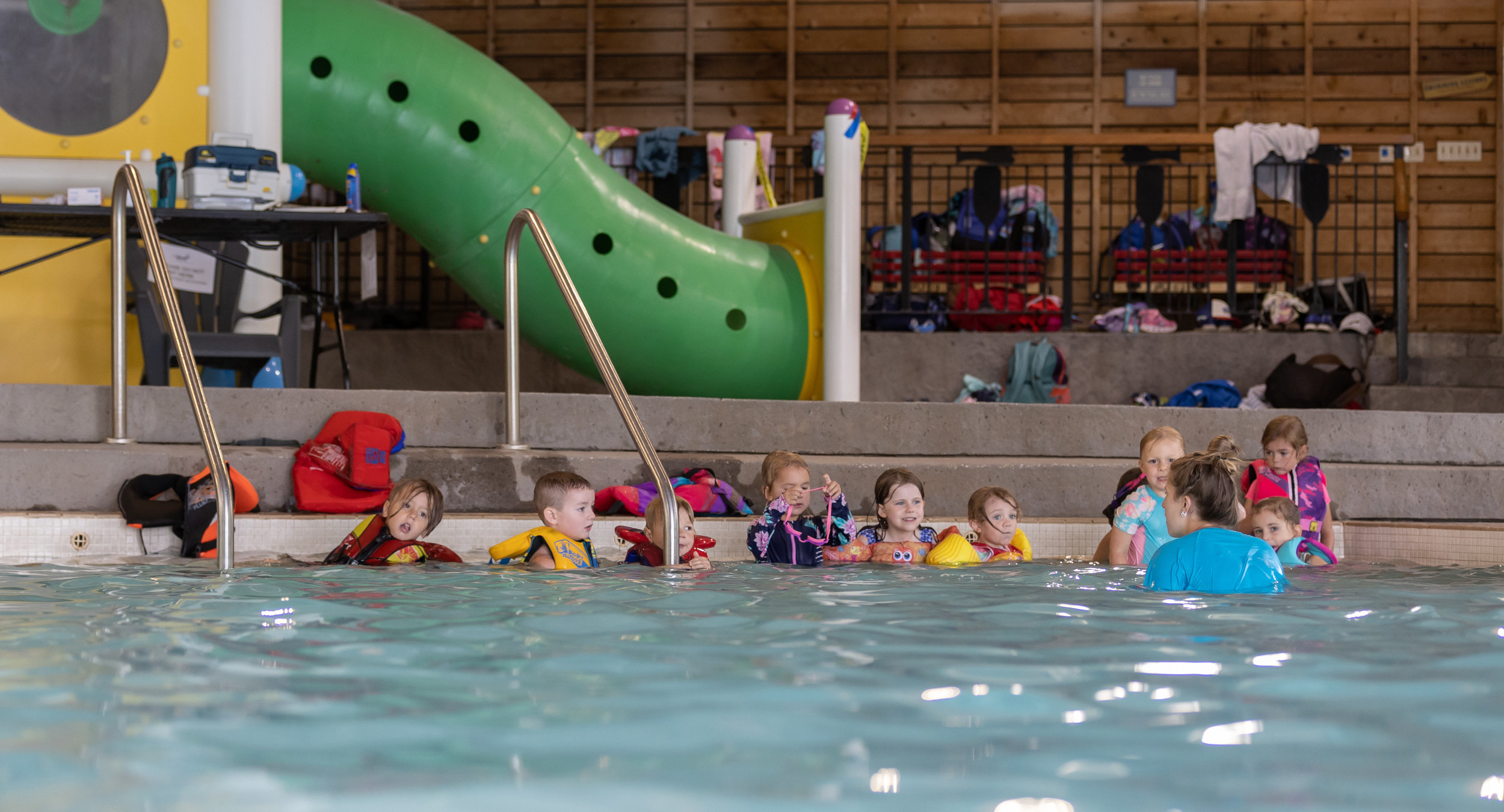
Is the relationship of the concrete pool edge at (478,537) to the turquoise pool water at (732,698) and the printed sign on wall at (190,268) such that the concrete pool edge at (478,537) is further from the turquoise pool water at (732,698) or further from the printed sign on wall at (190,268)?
the printed sign on wall at (190,268)

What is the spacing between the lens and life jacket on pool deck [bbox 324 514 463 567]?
356cm

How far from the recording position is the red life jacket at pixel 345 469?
4.01m

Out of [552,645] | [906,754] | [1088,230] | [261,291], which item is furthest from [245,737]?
[1088,230]

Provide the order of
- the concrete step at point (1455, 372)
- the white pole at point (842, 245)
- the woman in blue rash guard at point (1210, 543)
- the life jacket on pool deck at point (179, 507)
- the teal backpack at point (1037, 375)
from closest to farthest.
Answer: the woman in blue rash guard at point (1210, 543) → the life jacket on pool deck at point (179, 507) → the white pole at point (842, 245) → the concrete step at point (1455, 372) → the teal backpack at point (1037, 375)

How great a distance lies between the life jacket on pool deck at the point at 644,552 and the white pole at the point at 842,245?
2356 millimetres

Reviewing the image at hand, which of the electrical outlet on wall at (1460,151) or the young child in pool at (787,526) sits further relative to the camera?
the electrical outlet on wall at (1460,151)

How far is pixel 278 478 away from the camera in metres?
4.13

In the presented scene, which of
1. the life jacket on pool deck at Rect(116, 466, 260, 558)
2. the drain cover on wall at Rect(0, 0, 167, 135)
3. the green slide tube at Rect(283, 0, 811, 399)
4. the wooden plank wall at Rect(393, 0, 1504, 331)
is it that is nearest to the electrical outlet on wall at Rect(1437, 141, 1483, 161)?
the wooden plank wall at Rect(393, 0, 1504, 331)

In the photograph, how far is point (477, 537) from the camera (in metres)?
4.01

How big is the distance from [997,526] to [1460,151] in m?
8.19

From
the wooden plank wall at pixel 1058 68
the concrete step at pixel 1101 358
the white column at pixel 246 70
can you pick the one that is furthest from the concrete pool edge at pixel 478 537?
the wooden plank wall at pixel 1058 68

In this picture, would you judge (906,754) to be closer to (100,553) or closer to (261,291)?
(100,553)

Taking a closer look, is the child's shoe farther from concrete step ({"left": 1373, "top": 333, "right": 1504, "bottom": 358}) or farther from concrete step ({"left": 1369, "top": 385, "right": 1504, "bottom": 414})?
concrete step ({"left": 1369, "top": 385, "right": 1504, "bottom": 414})

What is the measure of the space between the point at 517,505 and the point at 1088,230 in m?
7.32
